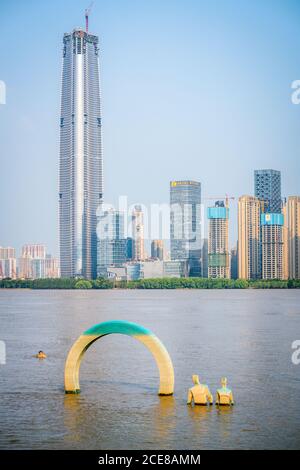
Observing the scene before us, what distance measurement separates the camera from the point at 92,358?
62.6 ft

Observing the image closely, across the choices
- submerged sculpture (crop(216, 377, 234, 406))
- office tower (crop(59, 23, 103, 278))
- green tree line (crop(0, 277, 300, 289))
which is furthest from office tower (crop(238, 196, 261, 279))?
submerged sculpture (crop(216, 377, 234, 406))

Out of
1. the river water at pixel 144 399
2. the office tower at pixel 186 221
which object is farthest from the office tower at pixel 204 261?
the river water at pixel 144 399

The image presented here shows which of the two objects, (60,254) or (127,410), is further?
(60,254)

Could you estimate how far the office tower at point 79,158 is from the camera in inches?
5064

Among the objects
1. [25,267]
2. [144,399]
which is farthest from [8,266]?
[144,399]

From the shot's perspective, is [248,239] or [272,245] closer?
[272,245]

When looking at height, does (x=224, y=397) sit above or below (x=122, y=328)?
below

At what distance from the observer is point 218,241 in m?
134

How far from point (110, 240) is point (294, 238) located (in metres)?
34.2

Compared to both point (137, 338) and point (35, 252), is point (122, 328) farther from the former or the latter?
point (35, 252)

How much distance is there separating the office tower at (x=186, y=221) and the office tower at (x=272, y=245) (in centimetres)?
2087
